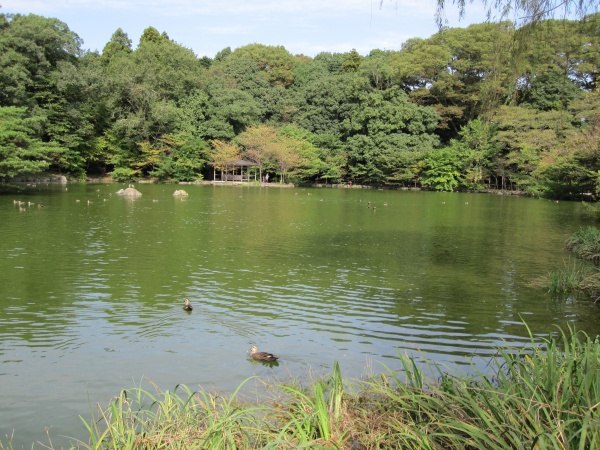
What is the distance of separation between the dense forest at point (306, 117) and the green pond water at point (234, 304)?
20.8 m

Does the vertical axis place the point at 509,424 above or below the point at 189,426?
above

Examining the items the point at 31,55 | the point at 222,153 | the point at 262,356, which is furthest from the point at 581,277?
the point at 222,153

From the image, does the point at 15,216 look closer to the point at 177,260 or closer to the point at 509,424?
the point at 177,260

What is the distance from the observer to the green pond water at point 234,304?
185 inches

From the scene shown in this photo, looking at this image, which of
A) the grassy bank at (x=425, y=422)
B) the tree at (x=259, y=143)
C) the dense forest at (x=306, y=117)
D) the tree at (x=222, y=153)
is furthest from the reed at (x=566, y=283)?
the tree at (x=222, y=153)

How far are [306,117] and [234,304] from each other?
1543 inches

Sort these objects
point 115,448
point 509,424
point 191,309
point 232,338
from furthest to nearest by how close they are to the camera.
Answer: point 191,309
point 232,338
point 115,448
point 509,424

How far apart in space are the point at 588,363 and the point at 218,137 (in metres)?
40.3

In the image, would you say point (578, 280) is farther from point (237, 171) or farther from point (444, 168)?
point (237, 171)

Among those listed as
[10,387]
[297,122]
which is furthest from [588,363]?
[297,122]

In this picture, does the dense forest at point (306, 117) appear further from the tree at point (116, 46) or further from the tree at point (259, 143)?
the tree at point (116, 46)

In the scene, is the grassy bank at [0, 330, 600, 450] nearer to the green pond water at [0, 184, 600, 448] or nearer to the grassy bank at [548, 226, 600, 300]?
the green pond water at [0, 184, 600, 448]

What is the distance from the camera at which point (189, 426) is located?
281 centimetres

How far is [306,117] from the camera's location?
4478 centimetres
